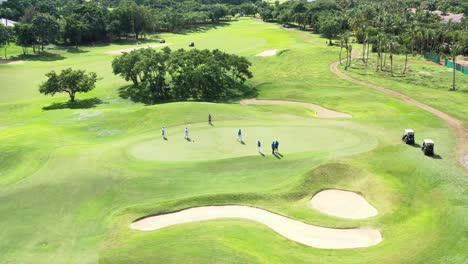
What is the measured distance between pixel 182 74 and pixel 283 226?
58.7 meters

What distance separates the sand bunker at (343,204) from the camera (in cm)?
3512

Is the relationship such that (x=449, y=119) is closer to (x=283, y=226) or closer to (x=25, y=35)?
(x=283, y=226)

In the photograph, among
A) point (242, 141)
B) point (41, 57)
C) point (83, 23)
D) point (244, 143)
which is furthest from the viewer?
point (83, 23)

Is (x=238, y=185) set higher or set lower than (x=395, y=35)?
lower

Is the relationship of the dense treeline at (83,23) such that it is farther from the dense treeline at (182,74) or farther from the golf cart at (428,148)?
the golf cart at (428,148)

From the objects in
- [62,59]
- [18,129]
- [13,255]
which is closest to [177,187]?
[13,255]

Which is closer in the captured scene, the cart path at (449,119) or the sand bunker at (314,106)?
the cart path at (449,119)

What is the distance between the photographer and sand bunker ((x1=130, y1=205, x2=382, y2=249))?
3081 cm

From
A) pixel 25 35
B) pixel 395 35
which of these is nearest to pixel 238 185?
pixel 395 35

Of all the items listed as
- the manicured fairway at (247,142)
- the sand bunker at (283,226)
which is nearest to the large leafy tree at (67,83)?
the manicured fairway at (247,142)

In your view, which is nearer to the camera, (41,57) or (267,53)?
(267,53)

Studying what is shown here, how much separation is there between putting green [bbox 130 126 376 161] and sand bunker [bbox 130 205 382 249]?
34.7ft

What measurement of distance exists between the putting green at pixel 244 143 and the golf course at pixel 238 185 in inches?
10.7

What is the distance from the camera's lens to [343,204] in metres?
36.8
